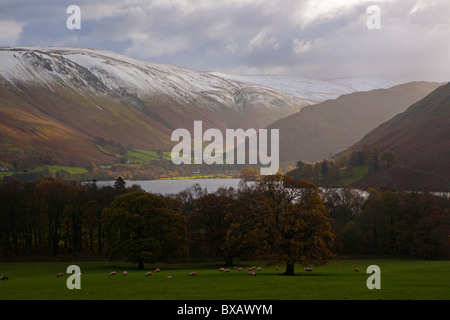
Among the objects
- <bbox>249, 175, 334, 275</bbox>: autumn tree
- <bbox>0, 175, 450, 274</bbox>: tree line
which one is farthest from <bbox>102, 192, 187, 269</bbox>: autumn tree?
<bbox>249, 175, 334, 275</bbox>: autumn tree

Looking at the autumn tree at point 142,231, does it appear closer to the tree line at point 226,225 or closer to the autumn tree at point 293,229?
the tree line at point 226,225

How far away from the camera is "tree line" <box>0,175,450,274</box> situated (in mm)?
52594

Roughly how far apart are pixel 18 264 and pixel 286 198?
146 ft

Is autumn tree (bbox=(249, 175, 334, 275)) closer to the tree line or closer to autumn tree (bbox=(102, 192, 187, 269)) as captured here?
the tree line

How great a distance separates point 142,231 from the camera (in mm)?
69312

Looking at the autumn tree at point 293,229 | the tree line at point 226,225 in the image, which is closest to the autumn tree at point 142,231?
the tree line at point 226,225

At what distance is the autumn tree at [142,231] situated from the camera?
66625 millimetres

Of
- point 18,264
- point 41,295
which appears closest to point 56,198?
point 18,264

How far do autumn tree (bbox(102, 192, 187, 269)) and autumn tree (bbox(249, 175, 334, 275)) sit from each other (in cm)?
1865

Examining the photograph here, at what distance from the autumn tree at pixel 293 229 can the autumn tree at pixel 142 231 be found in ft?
61.2

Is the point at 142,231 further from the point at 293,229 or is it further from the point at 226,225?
the point at 293,229

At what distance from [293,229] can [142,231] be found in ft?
87.9

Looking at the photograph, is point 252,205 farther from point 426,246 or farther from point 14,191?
point 14,191

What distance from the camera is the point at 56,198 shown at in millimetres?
92000
